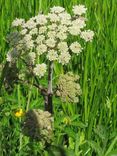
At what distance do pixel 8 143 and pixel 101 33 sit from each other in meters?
0.76

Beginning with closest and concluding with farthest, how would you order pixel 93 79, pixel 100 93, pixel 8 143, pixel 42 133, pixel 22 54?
pixel 42 133 < pixel 22 54 < pixel 8 143 < pixel 100 93 < pixel 93 79

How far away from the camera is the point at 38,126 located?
1040 mm

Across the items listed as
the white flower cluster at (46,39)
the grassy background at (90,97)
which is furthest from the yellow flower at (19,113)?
the white flower cluster at (46,39)

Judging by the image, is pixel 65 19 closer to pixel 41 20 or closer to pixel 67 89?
pixel 41 20

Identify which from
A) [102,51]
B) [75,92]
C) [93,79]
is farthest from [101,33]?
[75,92]

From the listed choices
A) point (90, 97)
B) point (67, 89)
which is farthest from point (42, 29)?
point (90, 97)

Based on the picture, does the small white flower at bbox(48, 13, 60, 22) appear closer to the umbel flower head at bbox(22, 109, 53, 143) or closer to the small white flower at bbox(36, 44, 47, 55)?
the small white flower at bbox(36, 44, 47, 55)

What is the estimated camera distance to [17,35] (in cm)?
120

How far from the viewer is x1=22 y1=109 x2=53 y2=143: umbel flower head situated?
3.40 feet

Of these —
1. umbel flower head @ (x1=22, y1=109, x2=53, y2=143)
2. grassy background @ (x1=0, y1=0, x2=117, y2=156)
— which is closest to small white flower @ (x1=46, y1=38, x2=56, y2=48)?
umbel flower head @ (x1=22, y1=109, x2=53, y2=143)

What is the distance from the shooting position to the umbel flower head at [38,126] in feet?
3.40

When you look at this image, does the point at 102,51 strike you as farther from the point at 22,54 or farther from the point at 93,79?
the point at 22,54

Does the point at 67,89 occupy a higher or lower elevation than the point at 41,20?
lower

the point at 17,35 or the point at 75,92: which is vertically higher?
the point at 17,35
